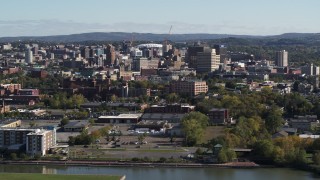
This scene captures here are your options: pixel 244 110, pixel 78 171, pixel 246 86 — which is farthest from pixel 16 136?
pixel 246 86

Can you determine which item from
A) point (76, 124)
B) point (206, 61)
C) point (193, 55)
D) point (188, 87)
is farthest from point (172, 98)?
point (193, 55)

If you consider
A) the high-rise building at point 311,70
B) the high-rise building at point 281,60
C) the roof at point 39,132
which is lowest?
the roof at point 39,132

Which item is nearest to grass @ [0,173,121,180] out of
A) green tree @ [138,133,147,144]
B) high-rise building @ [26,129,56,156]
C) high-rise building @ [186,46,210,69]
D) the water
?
the water

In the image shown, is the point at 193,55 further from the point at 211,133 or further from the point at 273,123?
the point at 273,123

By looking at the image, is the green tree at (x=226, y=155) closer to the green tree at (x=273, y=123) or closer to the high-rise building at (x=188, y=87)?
the green tree at (x=273, y=123)

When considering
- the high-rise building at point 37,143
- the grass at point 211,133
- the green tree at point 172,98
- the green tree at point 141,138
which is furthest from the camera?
the green tree at point 172,98

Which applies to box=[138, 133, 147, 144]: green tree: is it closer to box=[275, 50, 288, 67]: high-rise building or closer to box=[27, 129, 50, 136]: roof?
box=[27, 129, 50, 136]: roof

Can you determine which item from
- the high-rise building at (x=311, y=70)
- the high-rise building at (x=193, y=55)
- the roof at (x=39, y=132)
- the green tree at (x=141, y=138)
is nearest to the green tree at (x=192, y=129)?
the green tree at (x=141, y=138)
